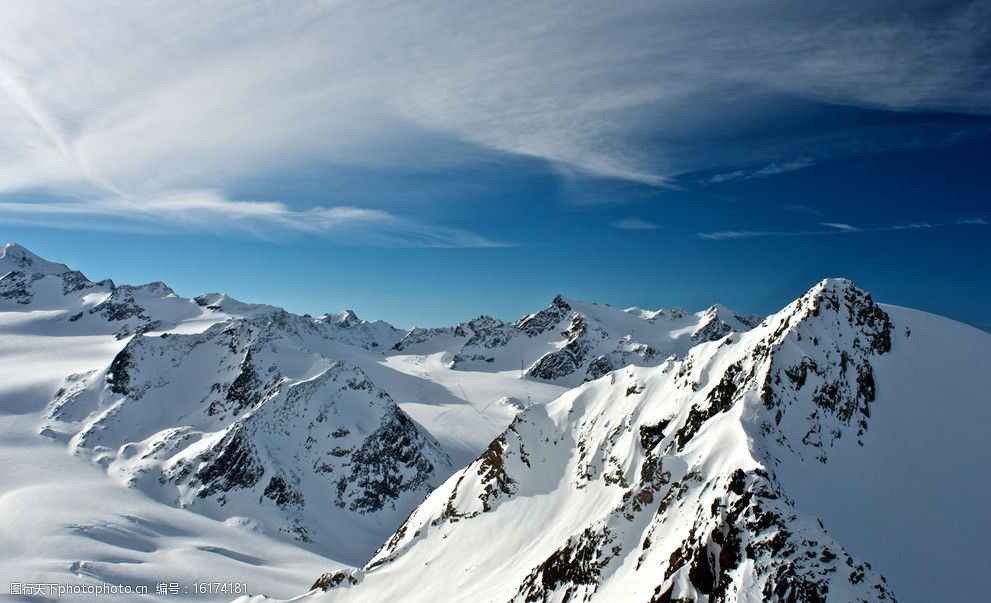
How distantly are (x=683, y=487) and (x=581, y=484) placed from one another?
2454cm

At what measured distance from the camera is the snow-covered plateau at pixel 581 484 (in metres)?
31.4

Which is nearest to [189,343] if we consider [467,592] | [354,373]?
[354,373]

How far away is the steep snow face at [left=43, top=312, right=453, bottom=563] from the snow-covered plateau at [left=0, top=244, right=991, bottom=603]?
1.78 feet

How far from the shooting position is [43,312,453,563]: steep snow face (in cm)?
11962

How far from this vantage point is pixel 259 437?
126 m

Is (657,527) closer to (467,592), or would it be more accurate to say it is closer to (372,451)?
(467,592)

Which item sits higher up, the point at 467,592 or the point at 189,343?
the point at 189,343

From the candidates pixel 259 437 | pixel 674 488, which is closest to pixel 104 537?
pixel 259 437

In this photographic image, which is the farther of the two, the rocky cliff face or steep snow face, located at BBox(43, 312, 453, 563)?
steep snow face, located at BBox(43, 312, 453, 563)

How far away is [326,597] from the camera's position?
202ft

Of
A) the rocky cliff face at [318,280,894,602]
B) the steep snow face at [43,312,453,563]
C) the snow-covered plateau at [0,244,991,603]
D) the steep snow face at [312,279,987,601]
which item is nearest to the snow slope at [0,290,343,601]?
the snow-covered plateau at [0,244,991,603]

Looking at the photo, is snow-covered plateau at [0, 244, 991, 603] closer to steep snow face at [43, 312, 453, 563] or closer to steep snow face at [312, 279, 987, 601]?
steep snow face at [312, 279, 987, 601]

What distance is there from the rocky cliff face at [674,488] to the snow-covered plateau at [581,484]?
0.56 ft

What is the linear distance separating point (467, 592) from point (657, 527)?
74.8 feet
